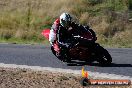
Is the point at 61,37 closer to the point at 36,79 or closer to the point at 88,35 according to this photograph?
the point at 88,35

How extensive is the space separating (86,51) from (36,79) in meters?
2.62

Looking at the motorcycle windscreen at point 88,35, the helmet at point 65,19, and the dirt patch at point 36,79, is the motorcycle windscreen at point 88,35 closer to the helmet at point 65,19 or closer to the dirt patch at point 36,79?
the helmet at point 65,19

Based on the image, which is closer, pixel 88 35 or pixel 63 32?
pixel 88 35

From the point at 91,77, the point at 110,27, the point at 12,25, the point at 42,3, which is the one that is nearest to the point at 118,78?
the point at 91,77

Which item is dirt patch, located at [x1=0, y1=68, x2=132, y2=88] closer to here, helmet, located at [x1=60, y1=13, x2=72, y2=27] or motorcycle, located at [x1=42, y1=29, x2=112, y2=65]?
motorcycle, located at [x1=42, y1=29, x2=112, y2=65]

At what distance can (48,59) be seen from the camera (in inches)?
587

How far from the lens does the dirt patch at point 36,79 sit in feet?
35.6

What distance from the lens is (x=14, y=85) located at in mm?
10898

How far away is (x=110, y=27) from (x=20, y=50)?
307 inches

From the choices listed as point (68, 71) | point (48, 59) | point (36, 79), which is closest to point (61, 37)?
point (48, 59)

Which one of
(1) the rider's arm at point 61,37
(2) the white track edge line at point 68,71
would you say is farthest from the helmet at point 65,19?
(2) the white track edge line at point 68,71

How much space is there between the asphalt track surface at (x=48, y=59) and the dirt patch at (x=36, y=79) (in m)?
1.25

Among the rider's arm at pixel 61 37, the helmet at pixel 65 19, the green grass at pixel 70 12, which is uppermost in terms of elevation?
the helmet at pixel 65 19

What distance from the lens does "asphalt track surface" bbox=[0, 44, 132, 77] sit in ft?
42.5
